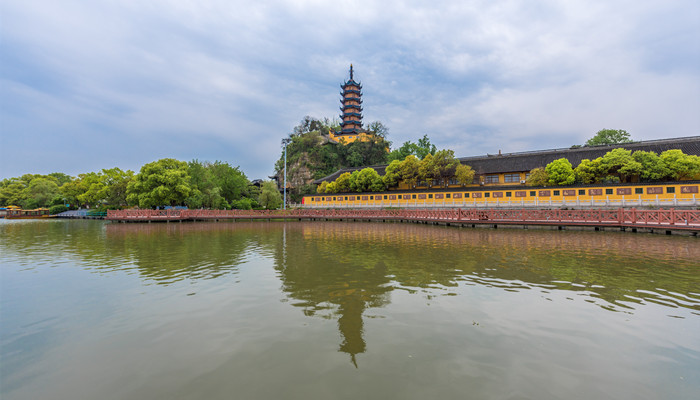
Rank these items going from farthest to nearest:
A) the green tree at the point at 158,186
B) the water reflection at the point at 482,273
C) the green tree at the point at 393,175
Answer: the green tree at the point at 393,175 → the green tree at the point at 158,186 → the water reflection at the point at 482,273

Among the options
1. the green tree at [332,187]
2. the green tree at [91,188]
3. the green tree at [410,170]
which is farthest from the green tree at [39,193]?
the green tree at [410,170]

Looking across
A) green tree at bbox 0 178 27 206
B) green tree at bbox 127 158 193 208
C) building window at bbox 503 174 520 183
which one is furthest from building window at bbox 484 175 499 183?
green tree at bbox 0 178 27 206

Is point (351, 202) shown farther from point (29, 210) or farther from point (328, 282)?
point (29, 210)

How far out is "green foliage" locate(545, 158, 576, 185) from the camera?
41.1m

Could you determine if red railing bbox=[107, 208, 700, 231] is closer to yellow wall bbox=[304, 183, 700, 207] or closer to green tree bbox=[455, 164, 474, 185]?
yellow wall bbox=[304, 183, 700, 207]

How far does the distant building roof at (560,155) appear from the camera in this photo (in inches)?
1580

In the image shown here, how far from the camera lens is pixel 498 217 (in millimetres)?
29891

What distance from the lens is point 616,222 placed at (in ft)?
80.5

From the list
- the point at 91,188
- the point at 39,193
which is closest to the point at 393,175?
the point at 91,188

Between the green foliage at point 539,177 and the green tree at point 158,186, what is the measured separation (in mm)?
49151

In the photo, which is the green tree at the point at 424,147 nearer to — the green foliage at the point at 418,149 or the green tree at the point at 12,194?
the green foliage at the point at 418,149

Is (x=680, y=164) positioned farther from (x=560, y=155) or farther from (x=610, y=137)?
(x=610, y=137)

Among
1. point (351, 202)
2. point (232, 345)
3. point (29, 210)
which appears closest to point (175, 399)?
point (232, 345)

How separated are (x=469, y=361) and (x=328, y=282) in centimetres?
540
